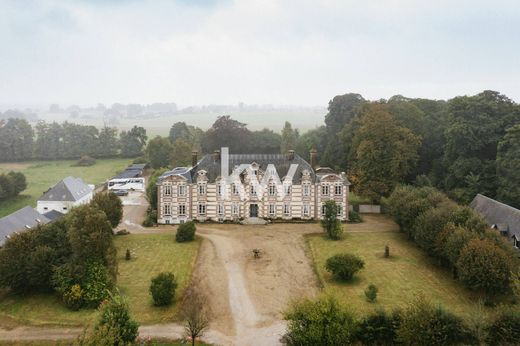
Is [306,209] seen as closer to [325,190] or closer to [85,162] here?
[325,190]

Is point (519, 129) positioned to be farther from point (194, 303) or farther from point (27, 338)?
point (27, 338)

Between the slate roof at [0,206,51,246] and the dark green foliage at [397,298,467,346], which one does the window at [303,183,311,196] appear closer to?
the slate roof at [0,206,51,246]

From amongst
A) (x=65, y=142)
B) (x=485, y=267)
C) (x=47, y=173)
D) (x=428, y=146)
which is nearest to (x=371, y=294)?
(x=485, y=267)

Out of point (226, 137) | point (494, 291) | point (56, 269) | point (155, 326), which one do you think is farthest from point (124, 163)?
point (494, 291)

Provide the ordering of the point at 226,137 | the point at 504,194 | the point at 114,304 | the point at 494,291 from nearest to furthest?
the point at 114,304 < the point at 494,291 < the point at 504,194 < the point at 226,137

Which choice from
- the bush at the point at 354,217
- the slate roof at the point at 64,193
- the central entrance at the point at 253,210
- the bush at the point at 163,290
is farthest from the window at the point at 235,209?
the bush at the point at 163,290

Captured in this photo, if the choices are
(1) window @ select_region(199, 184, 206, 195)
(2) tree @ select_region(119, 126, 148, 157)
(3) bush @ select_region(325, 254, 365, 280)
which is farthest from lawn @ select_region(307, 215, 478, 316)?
(2) tree @ select_region(119, 126, 148, 157)
